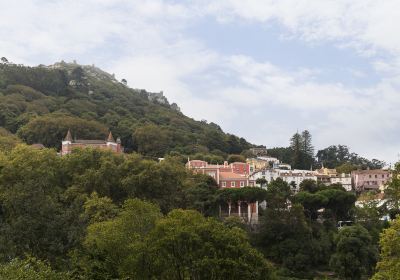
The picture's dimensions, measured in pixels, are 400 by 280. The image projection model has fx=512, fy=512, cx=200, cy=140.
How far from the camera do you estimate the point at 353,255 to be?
4141 centimetres

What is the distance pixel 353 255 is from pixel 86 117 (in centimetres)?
6187

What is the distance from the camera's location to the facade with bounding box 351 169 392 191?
86.1m

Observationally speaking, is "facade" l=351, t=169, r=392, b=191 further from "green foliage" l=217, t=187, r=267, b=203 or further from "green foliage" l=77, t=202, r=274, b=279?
"green foliage" l=77, t=202, r=274, b=279

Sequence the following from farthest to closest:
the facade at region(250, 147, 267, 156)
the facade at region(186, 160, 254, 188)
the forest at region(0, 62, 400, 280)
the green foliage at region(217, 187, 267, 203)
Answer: the facade at region(250, 147, 267, 156)
the facade at region(186, 160, 254, 188)
the green foliage at region(217, 187, 267, 203)
the forest at region(0, 62, 400, 280)

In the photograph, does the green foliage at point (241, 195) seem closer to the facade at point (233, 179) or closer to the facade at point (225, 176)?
the facade at point (233, 179)

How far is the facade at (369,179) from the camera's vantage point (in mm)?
86125

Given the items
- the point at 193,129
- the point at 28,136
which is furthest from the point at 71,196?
the point at 193,129

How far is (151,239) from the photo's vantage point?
22.1 m

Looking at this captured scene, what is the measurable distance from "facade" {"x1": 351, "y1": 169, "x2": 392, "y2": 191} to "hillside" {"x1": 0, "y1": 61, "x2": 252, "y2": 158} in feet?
75.2

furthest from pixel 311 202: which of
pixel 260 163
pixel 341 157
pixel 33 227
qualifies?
pixel 341 157

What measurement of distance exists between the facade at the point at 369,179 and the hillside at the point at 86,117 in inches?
903

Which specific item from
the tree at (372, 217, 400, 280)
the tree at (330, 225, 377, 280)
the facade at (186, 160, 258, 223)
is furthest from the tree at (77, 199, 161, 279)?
the facade at (186, 160, 258, 223)

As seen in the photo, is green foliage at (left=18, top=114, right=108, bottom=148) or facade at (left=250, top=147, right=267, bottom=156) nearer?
green foliage at (left=18, top=114, right=108, bottom=148)

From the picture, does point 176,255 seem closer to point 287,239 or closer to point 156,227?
point 156,227
